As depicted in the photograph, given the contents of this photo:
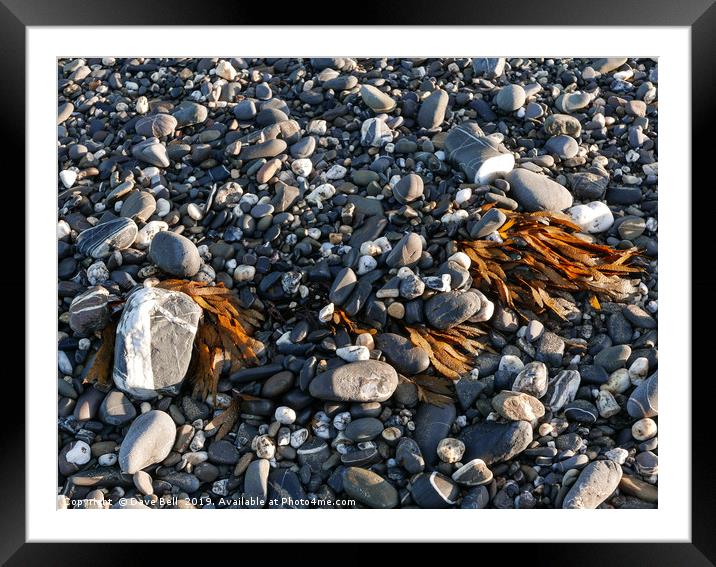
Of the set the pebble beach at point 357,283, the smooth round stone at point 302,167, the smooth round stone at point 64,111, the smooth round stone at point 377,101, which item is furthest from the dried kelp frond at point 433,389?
the smooth round stone at point 64,111

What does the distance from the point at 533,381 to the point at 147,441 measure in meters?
1.66

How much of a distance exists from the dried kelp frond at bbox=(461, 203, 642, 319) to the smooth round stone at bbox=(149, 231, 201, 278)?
1.38 meters

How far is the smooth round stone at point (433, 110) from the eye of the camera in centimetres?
379

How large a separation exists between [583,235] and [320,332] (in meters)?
1.58

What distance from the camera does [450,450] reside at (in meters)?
2.45

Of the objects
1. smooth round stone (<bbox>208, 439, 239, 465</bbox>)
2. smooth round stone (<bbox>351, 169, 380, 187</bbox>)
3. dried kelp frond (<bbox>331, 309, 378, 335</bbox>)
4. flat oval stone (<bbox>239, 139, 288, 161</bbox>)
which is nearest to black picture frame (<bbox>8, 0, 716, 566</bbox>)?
smooth round stone (<bbox>208, 439, 239, 465</bbox>)

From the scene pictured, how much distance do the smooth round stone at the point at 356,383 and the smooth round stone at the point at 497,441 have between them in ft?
1.29

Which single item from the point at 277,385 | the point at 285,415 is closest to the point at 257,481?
the point at 285,415

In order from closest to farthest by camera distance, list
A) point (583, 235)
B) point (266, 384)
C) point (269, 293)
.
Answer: point (266, 384)
point (269, 293)
point (583, 235)

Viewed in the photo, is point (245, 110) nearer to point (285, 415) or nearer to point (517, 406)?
point (285, 415)

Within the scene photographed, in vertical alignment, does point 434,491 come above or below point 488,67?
below
